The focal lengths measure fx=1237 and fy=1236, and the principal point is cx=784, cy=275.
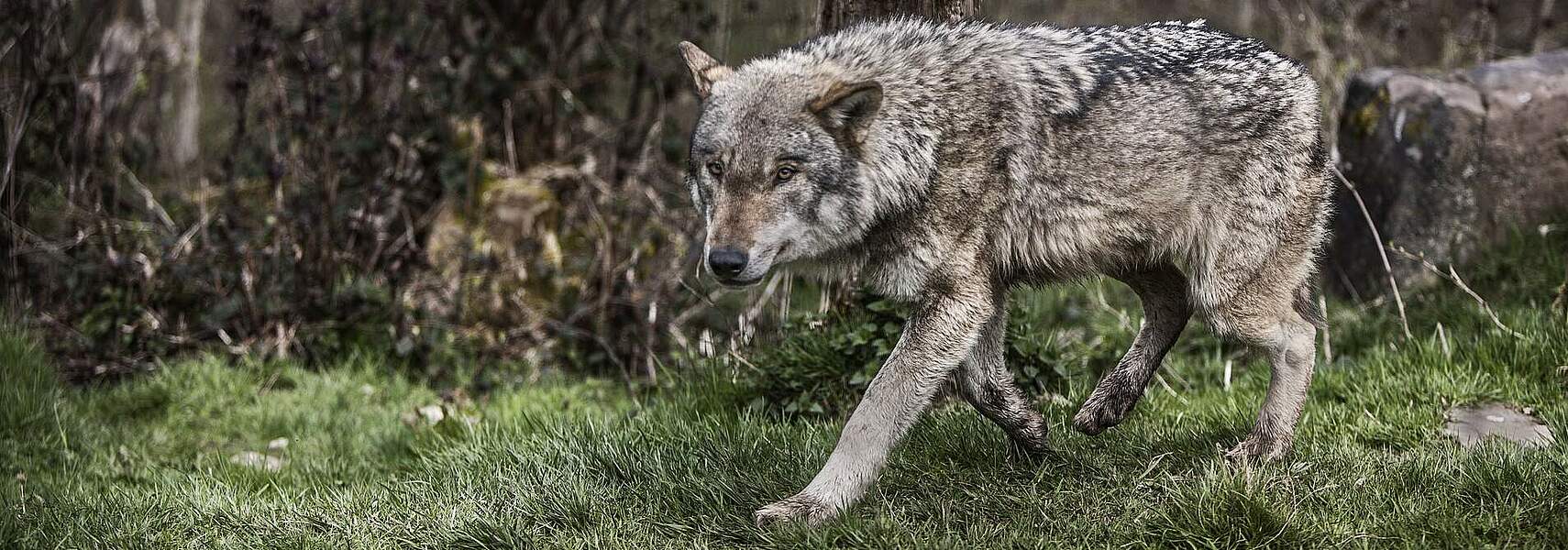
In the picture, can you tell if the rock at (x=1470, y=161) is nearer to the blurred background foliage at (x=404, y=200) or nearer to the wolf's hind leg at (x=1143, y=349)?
the blurred background foliage at (x=404, y=200)

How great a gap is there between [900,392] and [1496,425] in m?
2.57

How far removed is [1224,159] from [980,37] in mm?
980

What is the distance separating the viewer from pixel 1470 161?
22.3ft

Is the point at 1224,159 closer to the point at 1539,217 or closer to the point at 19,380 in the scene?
the point at 1539,217

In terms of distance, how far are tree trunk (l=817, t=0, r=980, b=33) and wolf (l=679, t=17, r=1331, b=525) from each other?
2.49 feet

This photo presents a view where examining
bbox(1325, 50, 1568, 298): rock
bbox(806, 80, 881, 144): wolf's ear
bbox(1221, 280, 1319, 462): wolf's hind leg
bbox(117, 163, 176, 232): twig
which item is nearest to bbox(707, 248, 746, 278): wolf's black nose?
bbox(806, 80, 881, 144): wolf's ear

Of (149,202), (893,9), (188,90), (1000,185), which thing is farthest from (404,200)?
(188,90)

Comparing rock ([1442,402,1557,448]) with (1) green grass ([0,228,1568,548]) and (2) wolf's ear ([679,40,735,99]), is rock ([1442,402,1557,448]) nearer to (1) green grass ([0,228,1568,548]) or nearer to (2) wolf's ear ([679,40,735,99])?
(1) green grass ([0,228,1568,548])

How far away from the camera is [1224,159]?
4.45 meters

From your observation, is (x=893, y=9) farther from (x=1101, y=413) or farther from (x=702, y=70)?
(x=1101, y=413)

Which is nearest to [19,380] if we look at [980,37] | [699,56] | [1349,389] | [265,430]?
[265,430]

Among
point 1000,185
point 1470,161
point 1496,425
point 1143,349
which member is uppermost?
point 1000,185

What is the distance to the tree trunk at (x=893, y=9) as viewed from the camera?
211 inches

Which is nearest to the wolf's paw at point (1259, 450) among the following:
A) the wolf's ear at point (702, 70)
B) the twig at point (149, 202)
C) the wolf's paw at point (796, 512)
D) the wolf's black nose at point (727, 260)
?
the wolf's paw at point (796, 512)
